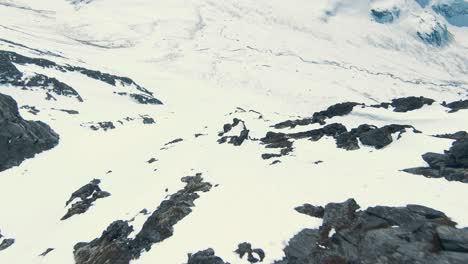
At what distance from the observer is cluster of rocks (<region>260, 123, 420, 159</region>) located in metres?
45.8

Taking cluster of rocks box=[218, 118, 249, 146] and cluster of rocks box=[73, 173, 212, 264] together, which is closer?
cluster of rocks box=[73, 173, 212, 264]

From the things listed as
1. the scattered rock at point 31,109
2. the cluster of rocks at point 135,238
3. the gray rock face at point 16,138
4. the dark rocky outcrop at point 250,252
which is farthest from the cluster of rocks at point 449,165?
the scattered rock at point 31,109

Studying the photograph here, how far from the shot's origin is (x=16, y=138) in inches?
2645

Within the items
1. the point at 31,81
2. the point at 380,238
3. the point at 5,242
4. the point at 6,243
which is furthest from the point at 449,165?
the point at 31,81

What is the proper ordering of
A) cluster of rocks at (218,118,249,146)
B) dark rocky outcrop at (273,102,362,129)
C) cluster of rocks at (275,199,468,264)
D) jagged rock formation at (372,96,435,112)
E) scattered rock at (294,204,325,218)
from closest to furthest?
cluster of rocks at (275,199,468,264) → scattered rock at (294,204,325,218) → cluster of rocks at (218,118,249,146) → dark rocky outcrop at (273,102,362,129) → jagged rock formation at (372,96,435,112)

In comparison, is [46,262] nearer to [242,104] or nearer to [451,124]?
[451,124]

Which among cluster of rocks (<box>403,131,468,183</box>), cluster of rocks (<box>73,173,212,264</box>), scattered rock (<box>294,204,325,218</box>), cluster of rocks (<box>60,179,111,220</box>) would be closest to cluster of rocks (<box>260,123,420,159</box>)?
cluster of rocks (<box>403,131,468,183</box>)

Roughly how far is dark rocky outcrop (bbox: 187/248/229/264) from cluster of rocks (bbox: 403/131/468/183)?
18504 millimetres

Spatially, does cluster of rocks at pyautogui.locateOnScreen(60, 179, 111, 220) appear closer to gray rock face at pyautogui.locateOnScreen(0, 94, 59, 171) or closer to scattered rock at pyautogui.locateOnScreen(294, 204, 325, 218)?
scattered rock at pyautogui.locateOnScreen(294, 204, 325, 218)

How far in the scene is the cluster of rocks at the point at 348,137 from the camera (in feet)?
150

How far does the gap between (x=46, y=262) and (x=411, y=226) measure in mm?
26477

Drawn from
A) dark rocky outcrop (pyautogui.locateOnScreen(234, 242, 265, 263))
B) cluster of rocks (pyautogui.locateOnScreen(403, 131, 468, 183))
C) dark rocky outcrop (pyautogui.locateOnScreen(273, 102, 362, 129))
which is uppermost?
cluster of rocks (pyautogui.locateOnScreen(403, 131, 468, 183))

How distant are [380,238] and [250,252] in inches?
299

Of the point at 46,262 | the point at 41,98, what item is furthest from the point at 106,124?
the point at 46,262
